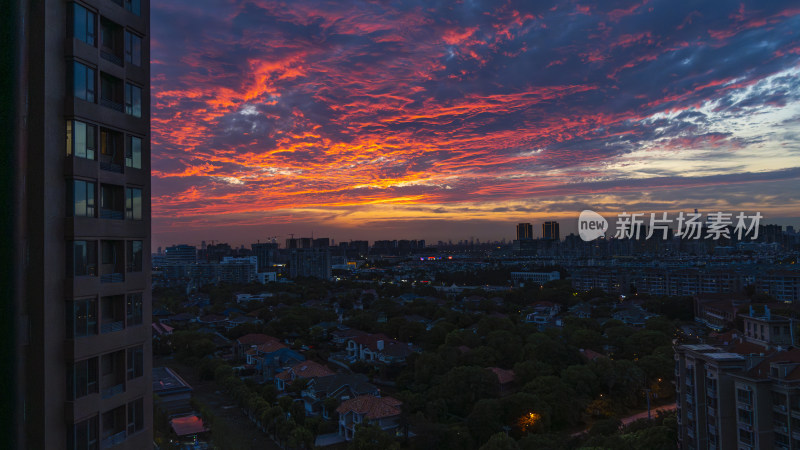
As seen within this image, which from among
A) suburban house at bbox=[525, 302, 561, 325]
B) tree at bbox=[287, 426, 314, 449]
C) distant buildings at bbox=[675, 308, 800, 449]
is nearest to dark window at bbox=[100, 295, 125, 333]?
tree at bbox=[287, 426, 314, 449]

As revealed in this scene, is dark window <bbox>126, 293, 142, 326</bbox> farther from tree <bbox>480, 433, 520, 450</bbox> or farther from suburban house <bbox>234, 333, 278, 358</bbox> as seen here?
suburban house <bbox>234, 333, 278, 358</bbox>

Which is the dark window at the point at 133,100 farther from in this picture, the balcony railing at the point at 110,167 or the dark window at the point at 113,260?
the dark window at the point at 113,260

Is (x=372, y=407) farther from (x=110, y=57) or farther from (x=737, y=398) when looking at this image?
(x=110, y=57)

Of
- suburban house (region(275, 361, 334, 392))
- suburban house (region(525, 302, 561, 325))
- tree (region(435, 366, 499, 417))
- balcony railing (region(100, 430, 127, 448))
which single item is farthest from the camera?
suburban house (region(525, 302, 561, 325))

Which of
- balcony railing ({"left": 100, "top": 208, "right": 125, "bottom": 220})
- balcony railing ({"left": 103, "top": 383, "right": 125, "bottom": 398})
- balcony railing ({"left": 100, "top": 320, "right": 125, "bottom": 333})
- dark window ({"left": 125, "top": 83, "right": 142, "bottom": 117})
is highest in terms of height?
dark window ({"left": 125, "top": 83, "right": 142, "bottom": 117})

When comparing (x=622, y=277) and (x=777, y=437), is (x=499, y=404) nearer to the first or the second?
(x=777, y=437)

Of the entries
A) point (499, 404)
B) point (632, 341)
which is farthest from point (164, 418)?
point (632, 341)
